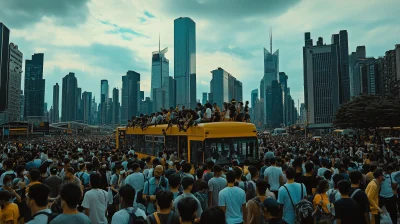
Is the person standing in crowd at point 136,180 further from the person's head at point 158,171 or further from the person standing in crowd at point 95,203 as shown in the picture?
the person standing in crowd at point 95,203

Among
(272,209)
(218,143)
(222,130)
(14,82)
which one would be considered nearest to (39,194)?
(272,209)

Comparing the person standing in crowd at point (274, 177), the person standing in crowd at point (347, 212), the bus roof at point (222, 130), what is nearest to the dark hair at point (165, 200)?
the person standing in crowd at point (347, 212)

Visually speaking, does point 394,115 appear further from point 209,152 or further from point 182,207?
point 182,207

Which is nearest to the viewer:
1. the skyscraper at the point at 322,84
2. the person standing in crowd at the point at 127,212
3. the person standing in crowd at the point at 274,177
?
the person standing in crowd at the point at 127,212

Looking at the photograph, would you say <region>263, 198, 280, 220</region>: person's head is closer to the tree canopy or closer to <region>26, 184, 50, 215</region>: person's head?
<region>26, 184, 50, 215</region>: person's head

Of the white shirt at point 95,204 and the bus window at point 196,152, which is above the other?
the bus window at point 196,152

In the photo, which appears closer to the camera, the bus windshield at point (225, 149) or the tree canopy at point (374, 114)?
the bus windshield at point (225, 149)

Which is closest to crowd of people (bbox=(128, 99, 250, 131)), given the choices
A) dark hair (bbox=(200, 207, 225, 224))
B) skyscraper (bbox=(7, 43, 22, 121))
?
dark hair (bbox=(200, 207, 225, 224))

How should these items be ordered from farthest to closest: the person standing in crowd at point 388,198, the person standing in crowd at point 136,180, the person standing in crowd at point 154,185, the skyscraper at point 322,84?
1. the skyscraper at point 322,84
2. the person standing in crowd at point 388,198
3. the person standing in crowd at point 136,180
4. the person standing in crowd at point 154,185
